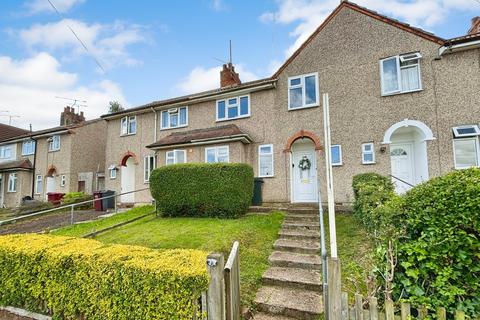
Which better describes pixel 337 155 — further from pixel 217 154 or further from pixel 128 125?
pixel 128 125

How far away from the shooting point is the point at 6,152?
2566 centimetres

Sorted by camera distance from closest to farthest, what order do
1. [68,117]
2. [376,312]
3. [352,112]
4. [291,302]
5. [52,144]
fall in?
[376,312] → [291,302] → [352,112] → [52,144] → [68,117]

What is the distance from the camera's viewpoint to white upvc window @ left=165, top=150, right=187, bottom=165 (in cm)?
1400

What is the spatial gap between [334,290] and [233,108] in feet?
40.0

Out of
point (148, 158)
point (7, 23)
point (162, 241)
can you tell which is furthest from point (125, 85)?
point (162, 241)

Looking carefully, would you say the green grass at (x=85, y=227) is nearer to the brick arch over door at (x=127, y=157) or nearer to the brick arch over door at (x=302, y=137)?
the brick arch over door at (x=127, y=157)

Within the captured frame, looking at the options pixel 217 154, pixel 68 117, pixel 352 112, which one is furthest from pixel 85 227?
pixel 68 117

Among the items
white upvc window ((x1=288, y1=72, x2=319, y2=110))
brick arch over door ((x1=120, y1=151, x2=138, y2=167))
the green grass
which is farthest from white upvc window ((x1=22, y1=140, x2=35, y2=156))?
white upvc window ((x1=288, y1=72, x2=319, y2=110))

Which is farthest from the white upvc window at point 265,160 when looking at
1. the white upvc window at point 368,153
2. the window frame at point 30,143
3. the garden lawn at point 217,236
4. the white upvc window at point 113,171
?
the window frame at point 30,143

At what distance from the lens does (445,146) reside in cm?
968

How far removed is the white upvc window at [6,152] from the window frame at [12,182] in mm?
2858

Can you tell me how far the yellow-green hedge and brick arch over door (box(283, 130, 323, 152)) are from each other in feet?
30.0

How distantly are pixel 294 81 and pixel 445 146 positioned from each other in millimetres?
6899

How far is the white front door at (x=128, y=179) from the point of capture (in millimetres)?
17609
